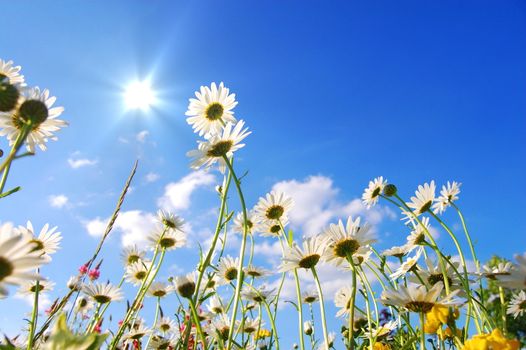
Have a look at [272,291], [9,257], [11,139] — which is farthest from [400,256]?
[9,257]

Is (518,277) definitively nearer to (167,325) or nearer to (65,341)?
(65,341)

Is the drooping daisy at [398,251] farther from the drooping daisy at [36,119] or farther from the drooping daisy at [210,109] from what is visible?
the drooping daisy at [36,119]

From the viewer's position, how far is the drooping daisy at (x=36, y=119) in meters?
1.10

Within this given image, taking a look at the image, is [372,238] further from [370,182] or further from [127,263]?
[127,263]

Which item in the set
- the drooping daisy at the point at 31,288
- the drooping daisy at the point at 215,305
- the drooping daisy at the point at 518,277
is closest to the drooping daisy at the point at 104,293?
the drooping daisy at the point at 31,288

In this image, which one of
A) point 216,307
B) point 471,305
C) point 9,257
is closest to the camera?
point 9,257

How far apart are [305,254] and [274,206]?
34.4 inches

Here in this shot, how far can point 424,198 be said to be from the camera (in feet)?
9.61

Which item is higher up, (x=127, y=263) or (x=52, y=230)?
(x=127, y=263)

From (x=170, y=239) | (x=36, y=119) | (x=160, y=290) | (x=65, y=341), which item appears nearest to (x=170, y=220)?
(x=170, y=239)

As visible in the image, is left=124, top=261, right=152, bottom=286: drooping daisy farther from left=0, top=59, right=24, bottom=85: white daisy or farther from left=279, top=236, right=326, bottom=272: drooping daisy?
left=0, top=59, right=24, bottom=85: white daisy

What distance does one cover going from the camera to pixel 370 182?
354 centimetres

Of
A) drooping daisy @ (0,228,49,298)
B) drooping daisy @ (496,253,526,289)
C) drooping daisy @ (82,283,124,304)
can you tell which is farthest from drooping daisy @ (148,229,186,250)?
drooping daisy @ (496,253,526,289)

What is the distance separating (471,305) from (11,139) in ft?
6.00
